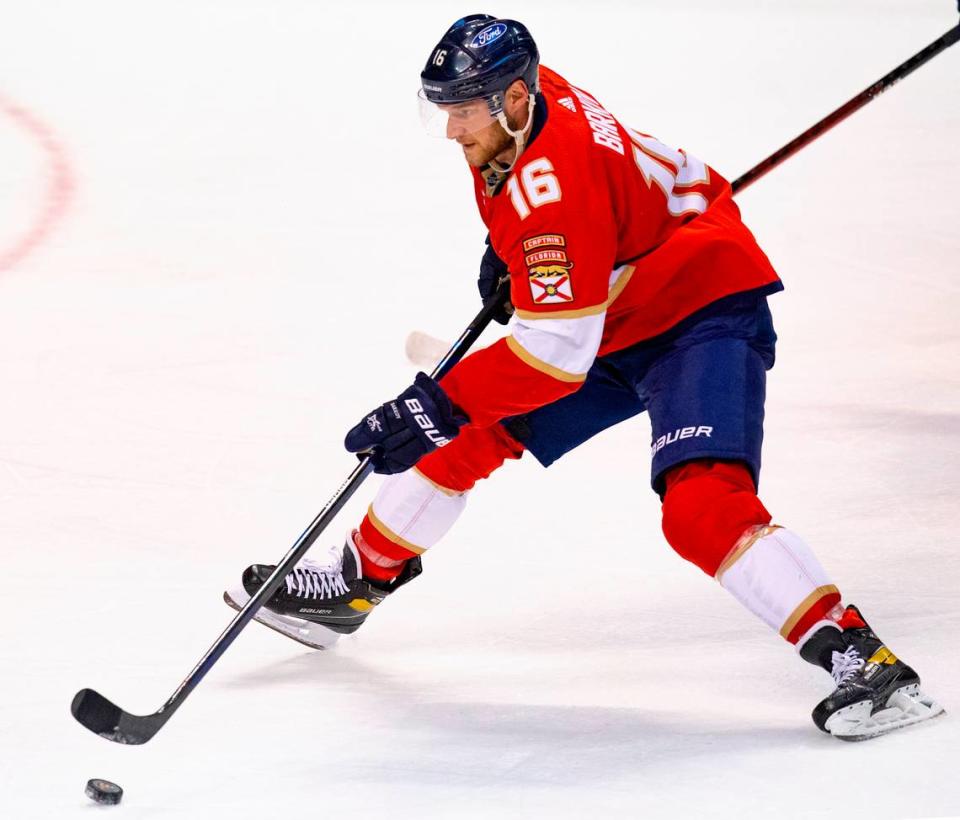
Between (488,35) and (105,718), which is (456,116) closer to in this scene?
(488,35)

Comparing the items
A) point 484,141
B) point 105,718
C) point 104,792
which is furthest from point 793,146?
point 104,792

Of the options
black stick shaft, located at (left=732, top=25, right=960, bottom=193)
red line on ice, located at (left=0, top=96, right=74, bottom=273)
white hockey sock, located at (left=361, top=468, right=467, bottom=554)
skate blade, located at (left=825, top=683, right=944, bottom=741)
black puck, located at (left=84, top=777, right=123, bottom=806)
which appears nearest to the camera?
black puck, located at (left=84, top=777, right=123, bottom=806)

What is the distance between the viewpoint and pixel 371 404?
405 cm

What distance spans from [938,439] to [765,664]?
3.95 feet

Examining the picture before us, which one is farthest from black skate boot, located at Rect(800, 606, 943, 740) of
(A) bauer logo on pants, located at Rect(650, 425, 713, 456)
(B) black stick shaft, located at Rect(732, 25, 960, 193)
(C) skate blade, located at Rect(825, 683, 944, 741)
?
(B) black stick shaft, located at Rect(732, 25, 960, 193)

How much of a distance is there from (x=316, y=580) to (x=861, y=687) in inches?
43.1

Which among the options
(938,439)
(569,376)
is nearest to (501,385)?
(569,376)

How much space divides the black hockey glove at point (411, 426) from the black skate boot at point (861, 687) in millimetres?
688

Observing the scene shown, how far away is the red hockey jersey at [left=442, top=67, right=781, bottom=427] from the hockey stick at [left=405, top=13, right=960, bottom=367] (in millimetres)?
485

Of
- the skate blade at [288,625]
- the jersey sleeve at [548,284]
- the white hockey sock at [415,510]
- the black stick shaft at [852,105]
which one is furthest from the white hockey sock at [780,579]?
the black stick shaft at [852,105]

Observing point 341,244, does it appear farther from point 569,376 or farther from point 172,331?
point 569,376

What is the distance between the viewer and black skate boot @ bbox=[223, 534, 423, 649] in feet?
9.88

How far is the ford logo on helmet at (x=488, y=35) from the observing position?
2.57m

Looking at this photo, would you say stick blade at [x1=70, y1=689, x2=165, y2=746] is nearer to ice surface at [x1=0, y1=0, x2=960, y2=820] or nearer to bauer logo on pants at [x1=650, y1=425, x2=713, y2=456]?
ice surface at [x1=0, y1=0, x2=960, y2=820]
